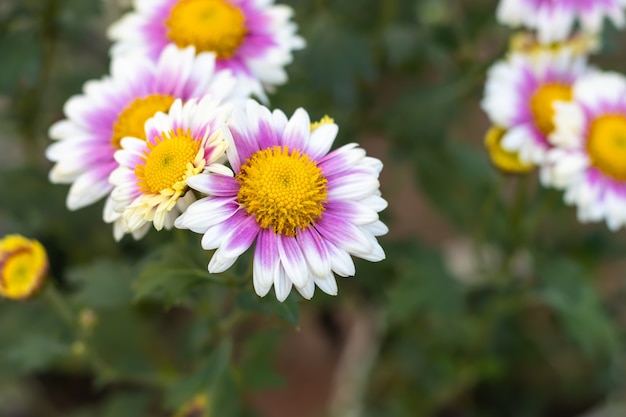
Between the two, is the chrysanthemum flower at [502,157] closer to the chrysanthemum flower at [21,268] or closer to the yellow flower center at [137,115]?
the yellow flower center at [137,115]

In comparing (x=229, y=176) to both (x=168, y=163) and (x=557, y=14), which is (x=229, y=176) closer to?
(x=168, y=163)

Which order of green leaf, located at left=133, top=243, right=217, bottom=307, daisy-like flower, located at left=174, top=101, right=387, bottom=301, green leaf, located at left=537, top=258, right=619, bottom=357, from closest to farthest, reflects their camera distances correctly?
1. daisy-like flower, located at left=174, top=101, right=387, bottom=301
2. green leaf, located at left=133, top=243, right=217, bottom=307
3. green leaf, located at left=537, top=258, right=619, bottom=357

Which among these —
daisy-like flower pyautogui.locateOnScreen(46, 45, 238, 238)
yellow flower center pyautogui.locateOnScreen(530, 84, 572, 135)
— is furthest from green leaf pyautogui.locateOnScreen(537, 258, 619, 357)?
daisy-like flower pyautogui.locateOnScreen(46, 45, 238, 238)

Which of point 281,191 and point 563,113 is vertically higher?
point 563,113

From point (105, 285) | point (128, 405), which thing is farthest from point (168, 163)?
point (128, 405)

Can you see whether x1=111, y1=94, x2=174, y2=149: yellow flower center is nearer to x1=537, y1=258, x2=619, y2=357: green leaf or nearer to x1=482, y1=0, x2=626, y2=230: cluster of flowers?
x1=482, y1=0, x2=626, y2=230: cluster of flowers
